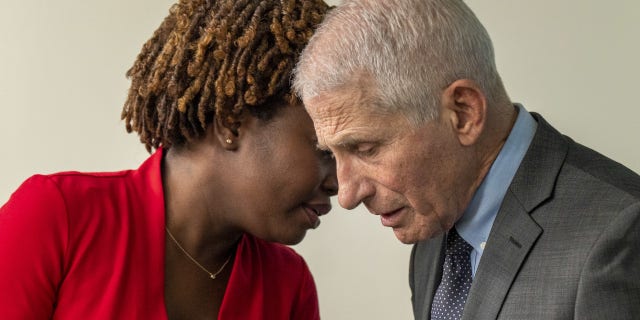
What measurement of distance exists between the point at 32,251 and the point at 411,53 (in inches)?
32.3

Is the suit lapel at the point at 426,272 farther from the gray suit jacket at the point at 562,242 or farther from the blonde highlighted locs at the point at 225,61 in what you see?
the blonde highlighted locs at the point at 225,61

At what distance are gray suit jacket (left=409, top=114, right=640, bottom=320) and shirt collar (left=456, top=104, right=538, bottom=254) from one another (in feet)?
0.08

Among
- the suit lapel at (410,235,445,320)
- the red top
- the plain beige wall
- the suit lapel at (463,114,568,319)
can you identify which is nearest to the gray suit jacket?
the suit lapel at (463,114,568,319)

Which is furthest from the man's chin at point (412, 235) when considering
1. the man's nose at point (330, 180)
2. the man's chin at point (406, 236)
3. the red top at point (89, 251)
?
the red top at point (89, 251)

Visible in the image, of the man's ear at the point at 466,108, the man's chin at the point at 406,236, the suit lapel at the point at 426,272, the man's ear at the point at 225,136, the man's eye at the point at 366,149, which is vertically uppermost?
the man's ear at the point at 466,108

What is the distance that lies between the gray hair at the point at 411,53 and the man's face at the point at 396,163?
3 cm

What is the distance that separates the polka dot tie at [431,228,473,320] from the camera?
1639mm

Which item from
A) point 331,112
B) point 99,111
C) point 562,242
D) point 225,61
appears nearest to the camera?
point 562,242

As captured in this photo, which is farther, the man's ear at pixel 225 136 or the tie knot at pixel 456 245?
the man's ear at pixel 225 136

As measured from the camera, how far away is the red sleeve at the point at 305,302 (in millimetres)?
2166

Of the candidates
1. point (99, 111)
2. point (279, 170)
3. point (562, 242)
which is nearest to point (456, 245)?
point (562, 242)

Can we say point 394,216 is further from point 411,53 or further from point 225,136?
point 225,136

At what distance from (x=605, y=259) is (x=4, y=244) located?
1.08 m

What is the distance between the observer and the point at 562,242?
4.59 feet
